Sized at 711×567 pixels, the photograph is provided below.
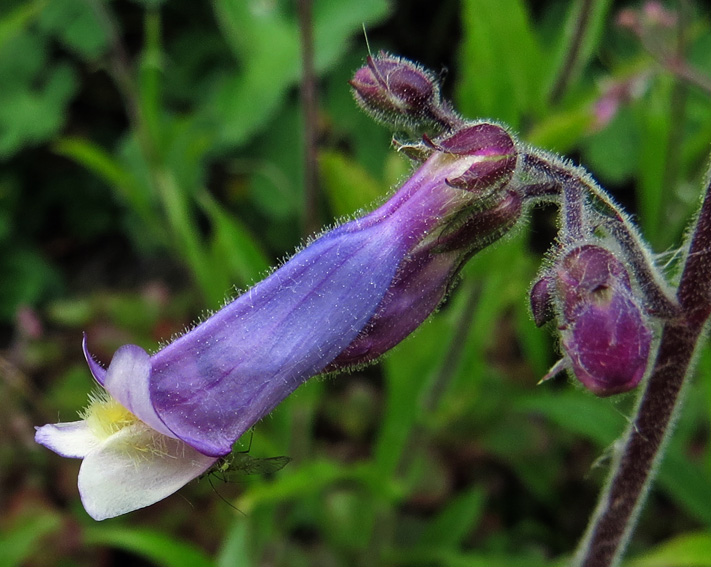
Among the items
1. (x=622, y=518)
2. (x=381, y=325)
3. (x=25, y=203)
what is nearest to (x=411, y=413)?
(x=622, y=518)

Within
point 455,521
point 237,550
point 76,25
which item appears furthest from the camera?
point 76,25

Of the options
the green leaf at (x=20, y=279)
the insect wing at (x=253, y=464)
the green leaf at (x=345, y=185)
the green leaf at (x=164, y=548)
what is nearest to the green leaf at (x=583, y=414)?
the green leaf at (x=345, y=185)

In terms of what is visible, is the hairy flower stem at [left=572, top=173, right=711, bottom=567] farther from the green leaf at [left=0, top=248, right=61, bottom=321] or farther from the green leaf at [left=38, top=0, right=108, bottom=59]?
the green leaf at [left=38, top=0, right=108, bottom=59]

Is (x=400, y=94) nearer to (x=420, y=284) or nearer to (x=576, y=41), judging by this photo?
(x=420, y=284)

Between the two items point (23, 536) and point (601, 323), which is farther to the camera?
point (23, 536)

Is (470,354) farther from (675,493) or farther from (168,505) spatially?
(168,505)

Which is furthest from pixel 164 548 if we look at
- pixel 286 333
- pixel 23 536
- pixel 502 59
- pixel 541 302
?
pixel 502 59
